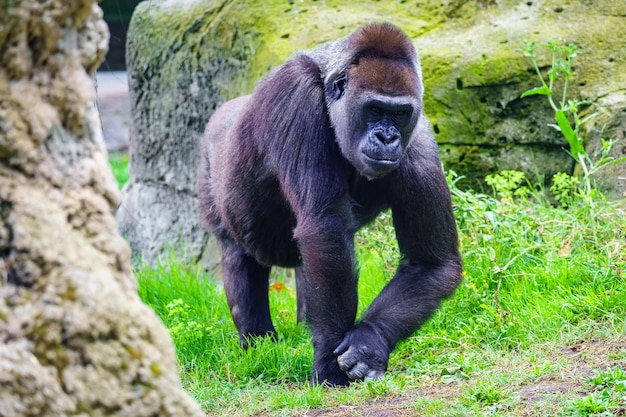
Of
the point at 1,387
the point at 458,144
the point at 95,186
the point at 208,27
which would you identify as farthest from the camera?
the point at 208,27

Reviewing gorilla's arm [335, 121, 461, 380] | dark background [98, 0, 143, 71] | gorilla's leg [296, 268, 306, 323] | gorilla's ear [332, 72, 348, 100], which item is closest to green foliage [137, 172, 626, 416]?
gorilla's leg [296, 268, 306, 323]

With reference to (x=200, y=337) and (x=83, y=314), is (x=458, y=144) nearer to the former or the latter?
(x=200, y=337)

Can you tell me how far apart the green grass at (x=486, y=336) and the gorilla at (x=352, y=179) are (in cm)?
25

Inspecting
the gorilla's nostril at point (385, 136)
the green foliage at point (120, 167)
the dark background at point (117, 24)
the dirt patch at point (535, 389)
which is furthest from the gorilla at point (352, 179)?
the dark background at point (117, 24)

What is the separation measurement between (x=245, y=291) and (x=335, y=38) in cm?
235

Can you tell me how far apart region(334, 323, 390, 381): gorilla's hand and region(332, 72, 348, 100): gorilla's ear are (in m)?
1.13

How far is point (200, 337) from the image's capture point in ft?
16.4

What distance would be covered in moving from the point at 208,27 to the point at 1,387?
5.85 meters

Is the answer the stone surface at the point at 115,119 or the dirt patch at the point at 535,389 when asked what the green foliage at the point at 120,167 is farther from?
the dirt patch at the point at 535,389

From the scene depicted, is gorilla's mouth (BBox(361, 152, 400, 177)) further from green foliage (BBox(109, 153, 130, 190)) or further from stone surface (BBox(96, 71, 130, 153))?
stone surface (BBox(96, 71, 130, 153))

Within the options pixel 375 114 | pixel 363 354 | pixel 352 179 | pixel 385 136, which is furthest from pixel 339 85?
pixel 363 354

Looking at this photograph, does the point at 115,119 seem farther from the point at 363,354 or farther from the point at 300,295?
the point at 363,354

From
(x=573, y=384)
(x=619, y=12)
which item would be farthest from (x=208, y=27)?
(x=573, y=384)

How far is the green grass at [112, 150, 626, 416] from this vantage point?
372 cm
